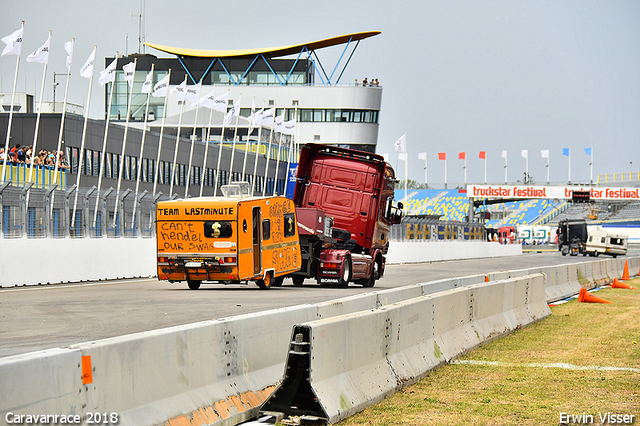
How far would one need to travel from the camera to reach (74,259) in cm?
2692

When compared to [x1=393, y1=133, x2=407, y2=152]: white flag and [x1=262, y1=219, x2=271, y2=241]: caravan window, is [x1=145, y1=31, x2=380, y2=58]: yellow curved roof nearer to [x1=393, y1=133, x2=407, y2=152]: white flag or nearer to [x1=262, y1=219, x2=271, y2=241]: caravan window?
[x1=393, y1=133, x2=407, y2=152]: white flag

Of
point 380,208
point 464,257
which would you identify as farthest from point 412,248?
point 380,208

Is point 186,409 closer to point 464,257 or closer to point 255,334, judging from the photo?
point 255,334

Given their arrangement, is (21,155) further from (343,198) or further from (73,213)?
(343,198)

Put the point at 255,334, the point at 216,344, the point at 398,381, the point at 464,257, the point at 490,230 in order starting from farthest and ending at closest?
the point at 490,230 → the point at 464,257 → the point at 398,381 → the point at 255,334 → the point at 216,344

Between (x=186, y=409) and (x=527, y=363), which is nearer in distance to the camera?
(x=186, y=409)

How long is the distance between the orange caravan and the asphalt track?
539 mm

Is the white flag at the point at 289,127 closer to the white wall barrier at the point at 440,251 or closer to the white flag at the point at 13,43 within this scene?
the white wall barrier at the point at 440,251

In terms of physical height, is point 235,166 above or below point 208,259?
above

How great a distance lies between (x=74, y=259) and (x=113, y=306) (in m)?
8.89

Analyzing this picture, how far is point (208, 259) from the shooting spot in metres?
24.1

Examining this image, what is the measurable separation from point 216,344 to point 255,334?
805 mm

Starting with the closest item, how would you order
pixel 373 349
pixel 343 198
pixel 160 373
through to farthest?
pixel 160 373 → pixel 373 349 → pixel 343 198

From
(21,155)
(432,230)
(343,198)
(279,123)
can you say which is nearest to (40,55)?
(21,155)
